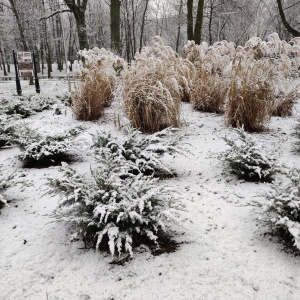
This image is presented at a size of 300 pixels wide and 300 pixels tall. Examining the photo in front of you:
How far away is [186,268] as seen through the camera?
1312 millimetres

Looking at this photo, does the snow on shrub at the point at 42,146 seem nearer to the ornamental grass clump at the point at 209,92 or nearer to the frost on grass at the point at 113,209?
the frost on grass at the point at 113,209

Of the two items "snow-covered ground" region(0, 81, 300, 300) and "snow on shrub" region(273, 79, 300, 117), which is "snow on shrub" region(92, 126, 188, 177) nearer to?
"snow-covered ground" region(0, 81, 300, 300)

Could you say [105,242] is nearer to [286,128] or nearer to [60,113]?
[286,128]

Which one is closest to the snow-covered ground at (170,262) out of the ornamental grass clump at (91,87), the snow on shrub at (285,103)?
the ornamental grass clump at (91,87)

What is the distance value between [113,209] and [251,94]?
258cm

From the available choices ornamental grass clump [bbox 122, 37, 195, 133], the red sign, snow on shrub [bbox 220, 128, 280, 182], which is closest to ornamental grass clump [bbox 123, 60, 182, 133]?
ornamental grass clump [bbox 122, 37, 195, 133]

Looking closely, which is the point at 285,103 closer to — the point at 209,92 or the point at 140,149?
the point at 209,92

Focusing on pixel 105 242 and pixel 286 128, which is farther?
pixel 286 128

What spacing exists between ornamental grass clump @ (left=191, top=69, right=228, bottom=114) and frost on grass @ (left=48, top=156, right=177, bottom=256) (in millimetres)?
2937

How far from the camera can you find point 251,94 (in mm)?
3256

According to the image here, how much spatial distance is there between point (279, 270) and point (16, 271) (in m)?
1.29

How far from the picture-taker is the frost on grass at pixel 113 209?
4.49ft

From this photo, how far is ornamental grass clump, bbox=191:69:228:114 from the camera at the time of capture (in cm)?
411

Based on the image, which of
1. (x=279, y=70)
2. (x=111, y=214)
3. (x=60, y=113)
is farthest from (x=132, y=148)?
(x=60, y=113)
